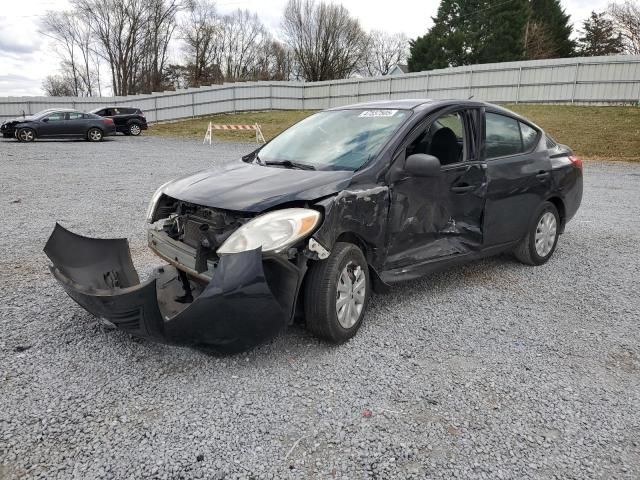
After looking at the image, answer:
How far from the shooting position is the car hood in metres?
3.02

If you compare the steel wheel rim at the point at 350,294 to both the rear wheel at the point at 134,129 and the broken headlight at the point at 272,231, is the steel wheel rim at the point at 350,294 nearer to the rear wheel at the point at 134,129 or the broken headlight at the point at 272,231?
the broken headlight at the point at 272,231

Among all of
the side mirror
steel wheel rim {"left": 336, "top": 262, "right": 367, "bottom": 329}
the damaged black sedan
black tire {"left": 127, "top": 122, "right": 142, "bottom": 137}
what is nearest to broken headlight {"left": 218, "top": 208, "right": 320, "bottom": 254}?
the damaged black sedan

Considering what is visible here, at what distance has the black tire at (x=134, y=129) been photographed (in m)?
24.9

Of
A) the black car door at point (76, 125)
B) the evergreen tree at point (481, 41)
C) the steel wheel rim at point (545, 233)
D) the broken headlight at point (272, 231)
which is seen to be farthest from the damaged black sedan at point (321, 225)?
the evergreen tree at point (481, 41)

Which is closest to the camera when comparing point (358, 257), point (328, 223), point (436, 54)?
point (328, 223)

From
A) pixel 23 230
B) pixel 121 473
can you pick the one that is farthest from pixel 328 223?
pixel 23 230

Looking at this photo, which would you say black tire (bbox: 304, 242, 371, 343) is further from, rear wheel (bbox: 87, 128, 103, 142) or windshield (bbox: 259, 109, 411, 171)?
rear wheel (bbox: 87, 128, 103, 142)

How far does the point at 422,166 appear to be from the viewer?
11.4ft

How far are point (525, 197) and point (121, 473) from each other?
13.1ft

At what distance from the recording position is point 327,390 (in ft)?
9.11

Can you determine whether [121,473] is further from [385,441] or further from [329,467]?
[385,441]

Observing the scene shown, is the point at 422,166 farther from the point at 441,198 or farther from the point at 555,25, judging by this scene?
the point at 555,25

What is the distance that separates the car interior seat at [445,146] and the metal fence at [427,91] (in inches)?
627

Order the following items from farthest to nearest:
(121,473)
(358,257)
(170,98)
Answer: (170,98)
(358,257)
(121,473)
